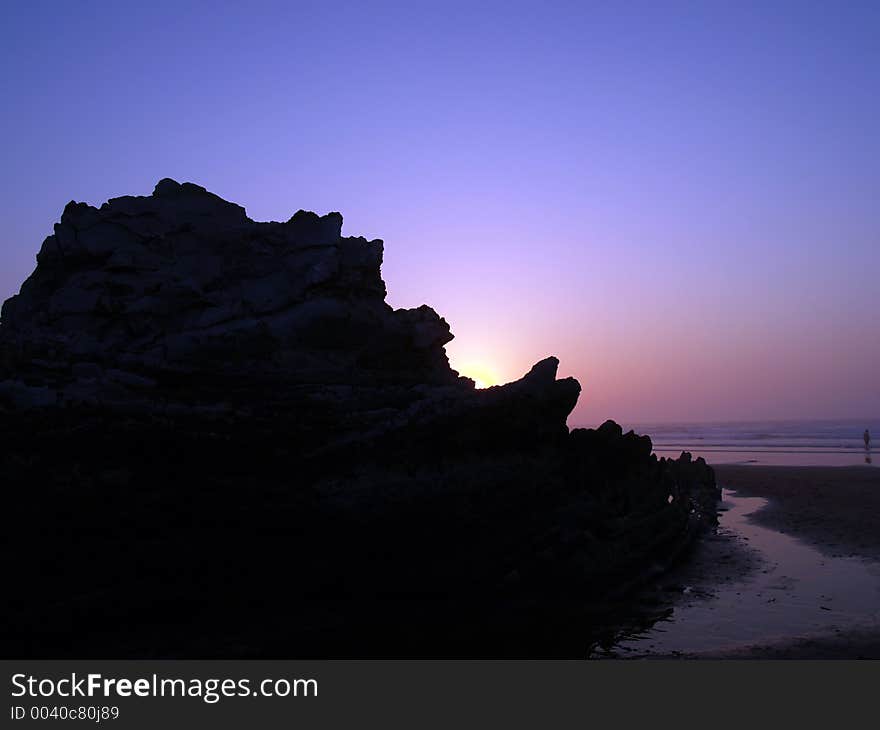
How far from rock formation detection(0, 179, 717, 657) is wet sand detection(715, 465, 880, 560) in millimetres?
10153

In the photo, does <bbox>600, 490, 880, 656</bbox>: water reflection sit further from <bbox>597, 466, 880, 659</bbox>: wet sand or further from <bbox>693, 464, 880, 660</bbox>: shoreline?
<bbox>693, 464, 880, 660</bbox>: shoreline

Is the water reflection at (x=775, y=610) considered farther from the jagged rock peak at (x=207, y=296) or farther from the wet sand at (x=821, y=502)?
the jagged rock peak at (x=207, y=296)

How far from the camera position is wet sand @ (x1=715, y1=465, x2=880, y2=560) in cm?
2562

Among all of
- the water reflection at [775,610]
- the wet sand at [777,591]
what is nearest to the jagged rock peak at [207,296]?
the water reflection at [775,610]

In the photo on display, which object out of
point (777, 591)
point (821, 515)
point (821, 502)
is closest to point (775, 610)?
point (777, 591)

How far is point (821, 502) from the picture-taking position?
118ft

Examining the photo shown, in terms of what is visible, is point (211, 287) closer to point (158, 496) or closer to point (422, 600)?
point (158, 496)

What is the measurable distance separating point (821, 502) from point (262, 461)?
30678mm

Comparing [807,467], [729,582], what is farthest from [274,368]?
[807,467]

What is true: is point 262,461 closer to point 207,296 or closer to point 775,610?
point 207,296

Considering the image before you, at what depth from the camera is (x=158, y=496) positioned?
1352cm

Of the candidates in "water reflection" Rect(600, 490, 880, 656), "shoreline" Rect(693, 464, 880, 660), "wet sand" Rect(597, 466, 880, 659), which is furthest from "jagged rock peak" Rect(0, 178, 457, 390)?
"shoreline" Rect(693, 464, 880, 660)

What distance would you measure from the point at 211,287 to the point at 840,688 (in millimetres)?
14301

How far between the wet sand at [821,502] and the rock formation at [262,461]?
33.3ft
